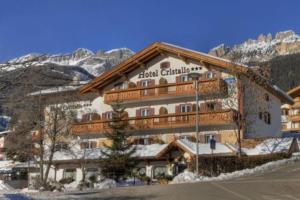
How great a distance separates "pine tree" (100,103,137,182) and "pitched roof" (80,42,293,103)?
4.12 metres

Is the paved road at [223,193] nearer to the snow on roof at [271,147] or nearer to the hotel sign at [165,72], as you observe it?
the snow on roof at [271,147]

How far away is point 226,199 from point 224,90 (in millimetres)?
27646

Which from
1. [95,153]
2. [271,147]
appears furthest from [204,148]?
[95,153]

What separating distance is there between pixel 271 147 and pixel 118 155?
10.9 m

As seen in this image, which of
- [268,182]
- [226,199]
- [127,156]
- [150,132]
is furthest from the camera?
[150,132]

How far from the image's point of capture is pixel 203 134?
46.8m

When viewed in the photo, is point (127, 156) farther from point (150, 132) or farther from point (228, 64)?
point (228, 64)

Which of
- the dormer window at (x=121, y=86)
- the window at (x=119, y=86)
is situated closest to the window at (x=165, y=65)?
the dormer window at (x=121, y=86)

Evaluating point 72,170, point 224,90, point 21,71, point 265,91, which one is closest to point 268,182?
point 21,71

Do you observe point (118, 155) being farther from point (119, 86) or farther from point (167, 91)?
point (119, 86)

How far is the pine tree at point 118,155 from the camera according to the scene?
4153 cm

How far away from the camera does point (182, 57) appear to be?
4931 centimetres

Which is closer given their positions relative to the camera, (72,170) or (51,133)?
(51,133)

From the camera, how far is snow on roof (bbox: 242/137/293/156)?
40.9 metres
